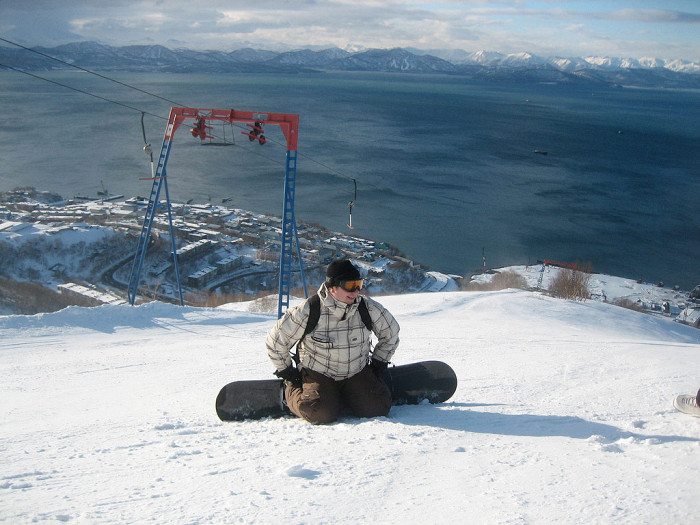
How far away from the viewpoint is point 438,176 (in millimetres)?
44031

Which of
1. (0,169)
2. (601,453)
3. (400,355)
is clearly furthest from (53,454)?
→ (0,169)

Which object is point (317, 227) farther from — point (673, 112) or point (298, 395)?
point (673, 112)

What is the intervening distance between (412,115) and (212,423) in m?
85.2

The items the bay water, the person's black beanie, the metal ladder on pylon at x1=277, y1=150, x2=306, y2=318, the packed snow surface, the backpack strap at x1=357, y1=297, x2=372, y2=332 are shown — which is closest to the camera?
the packed snow surface

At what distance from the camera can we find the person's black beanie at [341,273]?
2562 mm

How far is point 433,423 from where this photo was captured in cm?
277

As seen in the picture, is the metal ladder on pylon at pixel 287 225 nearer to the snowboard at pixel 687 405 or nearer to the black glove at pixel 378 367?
the black glove at pixel 378 367

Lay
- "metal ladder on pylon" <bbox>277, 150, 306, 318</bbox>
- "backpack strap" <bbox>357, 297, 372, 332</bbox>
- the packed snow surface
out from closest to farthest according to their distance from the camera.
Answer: the packed snow surface, "backpack strap" <bbox>357, 297, 372, 332</bbox>, "metal ladder on pylon" <bbox>277, 150, 306, 318</bbox>

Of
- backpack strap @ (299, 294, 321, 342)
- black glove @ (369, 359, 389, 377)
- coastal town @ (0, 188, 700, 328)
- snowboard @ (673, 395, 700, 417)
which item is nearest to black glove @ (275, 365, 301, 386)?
backpack strap @ (299, 294, 321, 342)

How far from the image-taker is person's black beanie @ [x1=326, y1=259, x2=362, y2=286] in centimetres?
256

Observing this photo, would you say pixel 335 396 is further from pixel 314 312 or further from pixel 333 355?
pixel 314 312

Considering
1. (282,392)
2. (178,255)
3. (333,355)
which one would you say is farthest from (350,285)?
(178,255)

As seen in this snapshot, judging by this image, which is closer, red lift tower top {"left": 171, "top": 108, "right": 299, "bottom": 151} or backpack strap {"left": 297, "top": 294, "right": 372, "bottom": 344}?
backpack strap {"left": 297, "top": 294, "right": 372, "bottom": 344}

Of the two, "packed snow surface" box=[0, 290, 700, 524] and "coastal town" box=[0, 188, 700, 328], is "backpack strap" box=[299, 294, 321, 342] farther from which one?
"coastal town" box=[0, 188, 700, 328]
